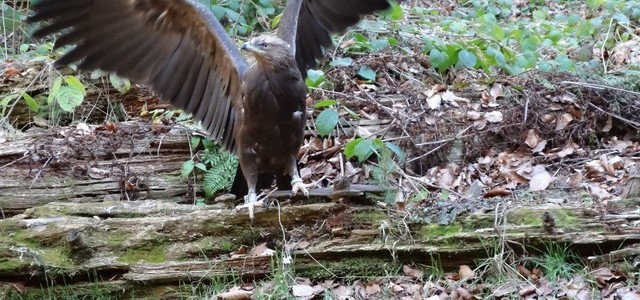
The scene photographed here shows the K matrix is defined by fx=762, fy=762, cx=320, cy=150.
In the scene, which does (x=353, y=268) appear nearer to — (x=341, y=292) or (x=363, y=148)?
(x=341, y=292)

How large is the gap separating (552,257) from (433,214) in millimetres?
692

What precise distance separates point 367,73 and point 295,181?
2.22 meters

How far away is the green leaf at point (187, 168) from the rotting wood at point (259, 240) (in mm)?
1081

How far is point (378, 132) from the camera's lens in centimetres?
617

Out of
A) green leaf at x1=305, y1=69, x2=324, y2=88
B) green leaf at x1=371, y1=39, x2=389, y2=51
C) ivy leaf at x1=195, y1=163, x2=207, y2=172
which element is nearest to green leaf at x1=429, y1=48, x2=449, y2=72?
A: green leaf at x1=371, y1=39, x2=389, y2=51

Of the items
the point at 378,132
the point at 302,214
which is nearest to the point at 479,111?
the point at 378,132

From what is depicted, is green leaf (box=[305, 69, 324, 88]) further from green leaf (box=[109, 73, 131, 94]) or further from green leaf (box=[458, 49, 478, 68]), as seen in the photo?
green leaf (box=[109, 73, 131, 94])

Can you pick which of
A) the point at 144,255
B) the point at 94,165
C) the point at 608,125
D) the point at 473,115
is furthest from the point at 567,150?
the point at 94,165

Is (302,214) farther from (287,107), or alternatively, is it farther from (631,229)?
(631,229)

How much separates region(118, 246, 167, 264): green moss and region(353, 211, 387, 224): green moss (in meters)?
1.11

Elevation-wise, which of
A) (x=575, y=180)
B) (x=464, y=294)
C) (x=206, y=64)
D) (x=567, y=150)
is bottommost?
(x=567, y=150)

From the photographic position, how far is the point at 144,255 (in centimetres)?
429

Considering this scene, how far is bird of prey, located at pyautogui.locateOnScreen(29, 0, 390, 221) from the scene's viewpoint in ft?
16.3

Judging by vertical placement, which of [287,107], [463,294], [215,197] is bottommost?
[215,197]
